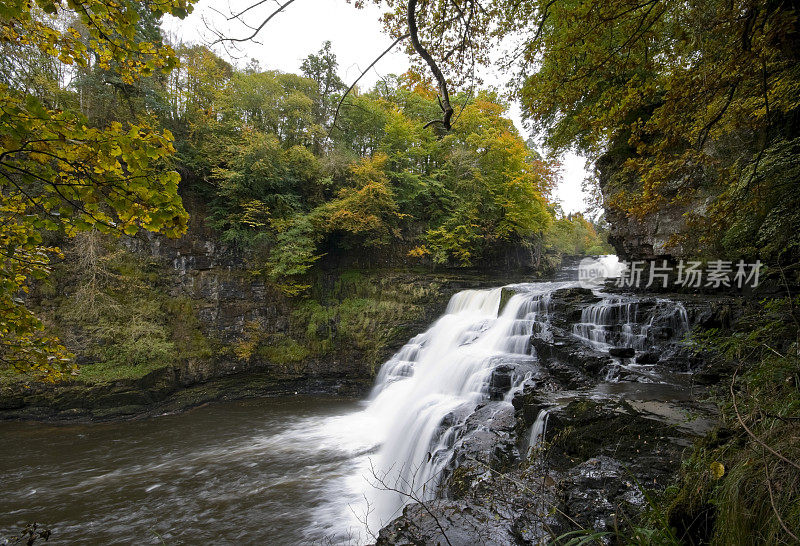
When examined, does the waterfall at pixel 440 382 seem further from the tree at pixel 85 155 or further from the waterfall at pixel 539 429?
the tree at pixel 85 155

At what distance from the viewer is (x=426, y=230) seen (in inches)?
546

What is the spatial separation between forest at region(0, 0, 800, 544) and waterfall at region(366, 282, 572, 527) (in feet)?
0.44

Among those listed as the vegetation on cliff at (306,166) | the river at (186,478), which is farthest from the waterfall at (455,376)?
the vegetation on cliff at (306,166)

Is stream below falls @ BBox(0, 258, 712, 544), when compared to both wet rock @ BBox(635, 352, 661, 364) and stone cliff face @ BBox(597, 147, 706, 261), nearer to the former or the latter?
wet rock @ BBox(635, 352, 661, 364)

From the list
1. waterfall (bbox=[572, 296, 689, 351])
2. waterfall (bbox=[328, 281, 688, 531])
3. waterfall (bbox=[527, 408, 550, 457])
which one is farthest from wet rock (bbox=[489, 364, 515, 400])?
waterfall (bbox=[572, 296, 689, 351])

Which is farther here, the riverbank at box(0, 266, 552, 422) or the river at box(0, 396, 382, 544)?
the riverbank at box(0, 266, 552, 422)

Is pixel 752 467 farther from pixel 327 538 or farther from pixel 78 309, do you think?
pixel 78 309

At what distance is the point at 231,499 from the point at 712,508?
6.51 metres

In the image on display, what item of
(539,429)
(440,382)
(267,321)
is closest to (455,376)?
(440,382)

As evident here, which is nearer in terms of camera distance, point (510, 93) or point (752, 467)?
point (752, 467)

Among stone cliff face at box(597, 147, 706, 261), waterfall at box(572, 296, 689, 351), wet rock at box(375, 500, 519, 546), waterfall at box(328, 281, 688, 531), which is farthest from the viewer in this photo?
stone cliff face at box(597, 147, 706, 261)

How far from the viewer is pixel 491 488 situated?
137 inches

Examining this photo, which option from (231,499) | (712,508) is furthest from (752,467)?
(231,499)

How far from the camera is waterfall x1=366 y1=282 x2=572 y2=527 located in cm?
553
